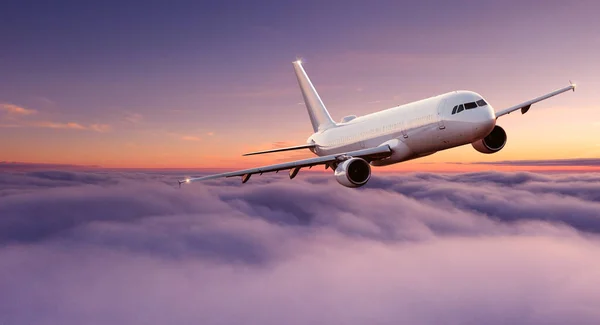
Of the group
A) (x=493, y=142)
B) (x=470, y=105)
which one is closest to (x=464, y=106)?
(x=470, y=105)

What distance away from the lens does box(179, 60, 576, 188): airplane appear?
110 ft

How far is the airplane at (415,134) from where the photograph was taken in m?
33.7

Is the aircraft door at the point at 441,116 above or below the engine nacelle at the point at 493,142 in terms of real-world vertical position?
above

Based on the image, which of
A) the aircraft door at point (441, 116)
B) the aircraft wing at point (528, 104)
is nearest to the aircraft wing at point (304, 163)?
the aircraft door at point (441, 116)

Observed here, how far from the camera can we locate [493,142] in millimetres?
38594

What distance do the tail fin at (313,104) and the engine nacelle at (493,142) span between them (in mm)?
19476

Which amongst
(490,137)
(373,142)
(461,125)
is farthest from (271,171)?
(490,137)

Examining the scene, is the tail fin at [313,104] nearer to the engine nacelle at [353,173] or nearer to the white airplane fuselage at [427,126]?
the white airplane fuselage at [427,126]

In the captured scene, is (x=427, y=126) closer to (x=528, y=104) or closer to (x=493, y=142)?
(x=493, y=142)

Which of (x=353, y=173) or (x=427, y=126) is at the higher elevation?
(x=427, y=126)

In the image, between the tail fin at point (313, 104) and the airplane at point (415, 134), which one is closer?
the airplane at point (415, 134)

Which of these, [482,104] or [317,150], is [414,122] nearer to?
[482,104]

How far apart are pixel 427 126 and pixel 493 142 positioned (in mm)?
7122

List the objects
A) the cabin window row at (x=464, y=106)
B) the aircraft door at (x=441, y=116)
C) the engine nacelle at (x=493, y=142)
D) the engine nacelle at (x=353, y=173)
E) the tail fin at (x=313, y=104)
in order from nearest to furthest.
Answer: the engine nacelle at (x=353, y=173)
the cabin window row at (x=464, y=106)
the aircraft door at (x=441, y=116)
the engine nacelle at (x=493, y=142)
the tail fin at (x=313, y=104)
